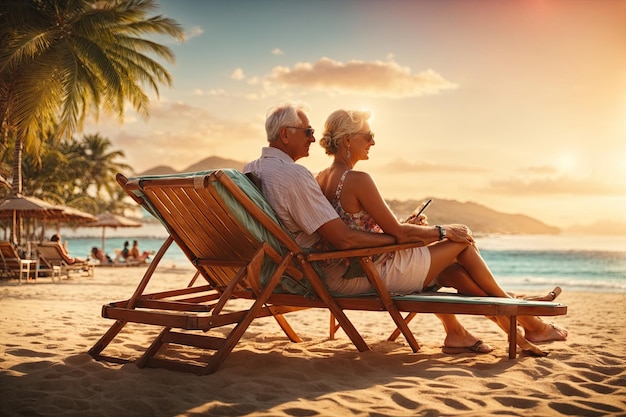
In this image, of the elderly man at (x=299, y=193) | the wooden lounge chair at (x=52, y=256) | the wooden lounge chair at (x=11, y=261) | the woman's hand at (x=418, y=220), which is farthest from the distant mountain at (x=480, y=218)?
the elderly man at (x=299, y=193)

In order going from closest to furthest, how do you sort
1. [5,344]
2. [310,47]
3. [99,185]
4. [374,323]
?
[5,344], [374,323], [310,47], [99,185]

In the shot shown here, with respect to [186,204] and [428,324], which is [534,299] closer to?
[186,204]

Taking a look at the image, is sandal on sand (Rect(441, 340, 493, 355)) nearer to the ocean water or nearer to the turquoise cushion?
the turquoise cushion

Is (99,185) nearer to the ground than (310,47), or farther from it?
nearer to the ground

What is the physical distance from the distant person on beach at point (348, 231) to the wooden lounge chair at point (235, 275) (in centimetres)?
11

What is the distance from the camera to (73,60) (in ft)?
46.9

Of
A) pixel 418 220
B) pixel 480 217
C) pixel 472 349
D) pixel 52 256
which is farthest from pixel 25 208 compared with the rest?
pixel 480 217

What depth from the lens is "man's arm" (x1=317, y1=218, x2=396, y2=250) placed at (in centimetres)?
343

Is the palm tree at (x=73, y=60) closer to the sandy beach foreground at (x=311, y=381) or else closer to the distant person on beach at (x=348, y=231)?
the sandy beach foreground at (x=311, y=381)

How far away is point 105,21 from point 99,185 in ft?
90.6

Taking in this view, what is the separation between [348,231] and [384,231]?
247mm

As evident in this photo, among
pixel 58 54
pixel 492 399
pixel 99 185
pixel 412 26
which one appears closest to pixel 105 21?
pixel 58 54

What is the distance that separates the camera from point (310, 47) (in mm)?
20594

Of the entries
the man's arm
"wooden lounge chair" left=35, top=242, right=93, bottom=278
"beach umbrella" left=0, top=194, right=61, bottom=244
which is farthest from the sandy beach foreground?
"beach umbrella" left=0, top=194, right=61, bottom=244
